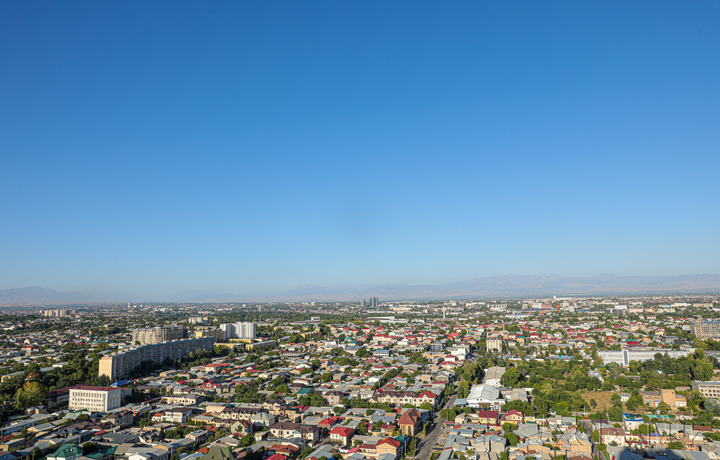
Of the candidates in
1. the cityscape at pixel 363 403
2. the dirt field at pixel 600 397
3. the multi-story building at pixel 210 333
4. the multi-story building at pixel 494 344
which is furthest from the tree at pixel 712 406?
the multi-story building at pixel 210 333

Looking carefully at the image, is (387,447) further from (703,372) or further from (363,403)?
(703,372)

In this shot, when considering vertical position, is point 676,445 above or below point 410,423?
below

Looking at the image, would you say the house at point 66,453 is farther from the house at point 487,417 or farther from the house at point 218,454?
the house at point 487,417

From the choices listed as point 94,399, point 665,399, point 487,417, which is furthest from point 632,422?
point 94,399

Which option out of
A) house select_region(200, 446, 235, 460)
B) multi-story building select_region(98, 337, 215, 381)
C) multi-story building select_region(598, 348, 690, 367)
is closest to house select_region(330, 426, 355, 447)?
house select_region(200, 446, 235, 460)

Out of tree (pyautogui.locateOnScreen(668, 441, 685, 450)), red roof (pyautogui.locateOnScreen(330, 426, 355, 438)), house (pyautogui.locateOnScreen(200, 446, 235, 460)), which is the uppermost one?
house (pyautogui.locateOnScreen(200, 446, 235, 460))

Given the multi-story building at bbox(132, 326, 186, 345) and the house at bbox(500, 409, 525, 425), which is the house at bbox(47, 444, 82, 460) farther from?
the multi-story building at bbox(132, 326, 186, 345)
